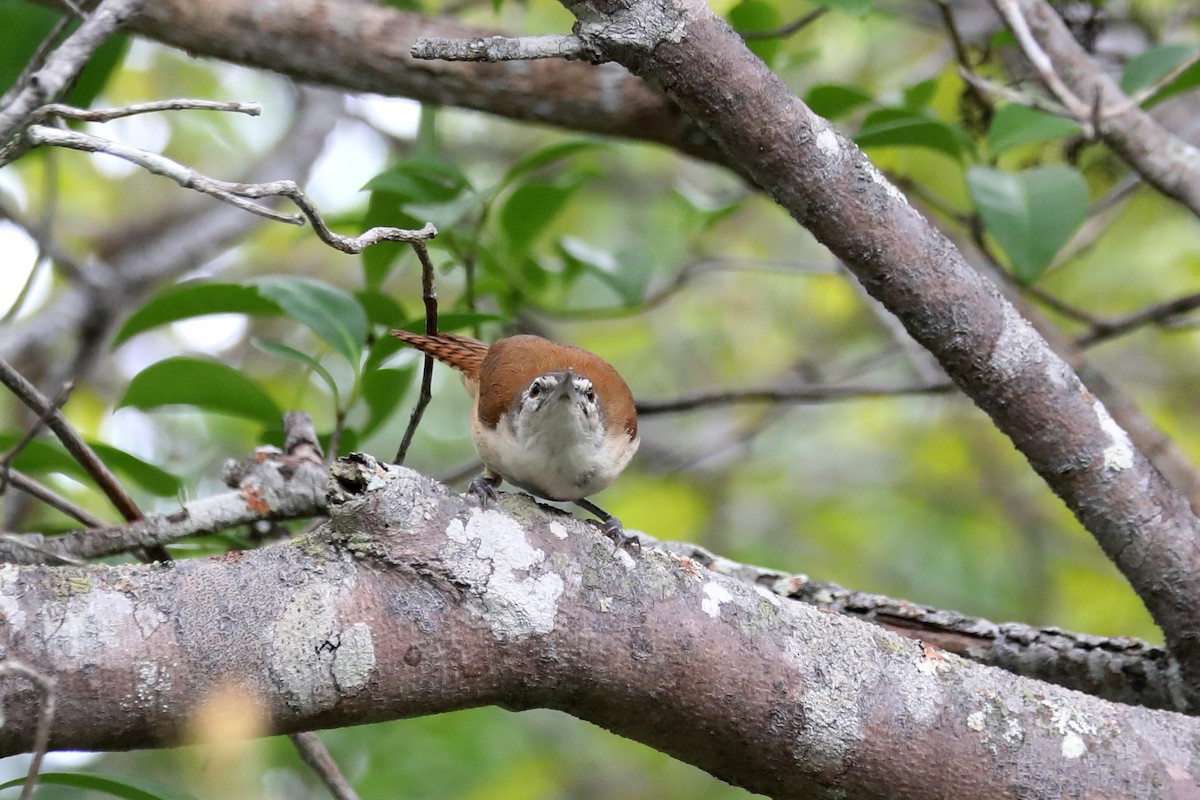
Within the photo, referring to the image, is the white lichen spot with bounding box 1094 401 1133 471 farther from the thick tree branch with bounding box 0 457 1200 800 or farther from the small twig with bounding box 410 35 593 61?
the small twig with bounding box 410 35 593 61

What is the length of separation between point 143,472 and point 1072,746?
6.34ft

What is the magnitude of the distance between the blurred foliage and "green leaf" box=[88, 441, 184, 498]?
1.0 inches

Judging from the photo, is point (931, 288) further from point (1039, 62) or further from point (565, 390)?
point (1039, 62)

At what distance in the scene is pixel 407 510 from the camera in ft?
5.29

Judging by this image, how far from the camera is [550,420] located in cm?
246

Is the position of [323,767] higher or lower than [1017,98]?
lower

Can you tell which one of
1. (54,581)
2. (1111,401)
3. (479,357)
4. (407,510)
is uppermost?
(1111,401)

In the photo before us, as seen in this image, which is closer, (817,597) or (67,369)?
(817,597)

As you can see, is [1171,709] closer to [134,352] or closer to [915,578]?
[915,578]

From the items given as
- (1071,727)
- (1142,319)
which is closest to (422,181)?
(1071,727)

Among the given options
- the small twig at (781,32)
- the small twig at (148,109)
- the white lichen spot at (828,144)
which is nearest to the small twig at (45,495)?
the small twig at (148,109)

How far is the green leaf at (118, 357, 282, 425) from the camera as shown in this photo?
8.18 ft

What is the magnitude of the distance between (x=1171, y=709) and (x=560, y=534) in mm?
1372

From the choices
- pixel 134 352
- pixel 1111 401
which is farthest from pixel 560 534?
pixel 134 352
